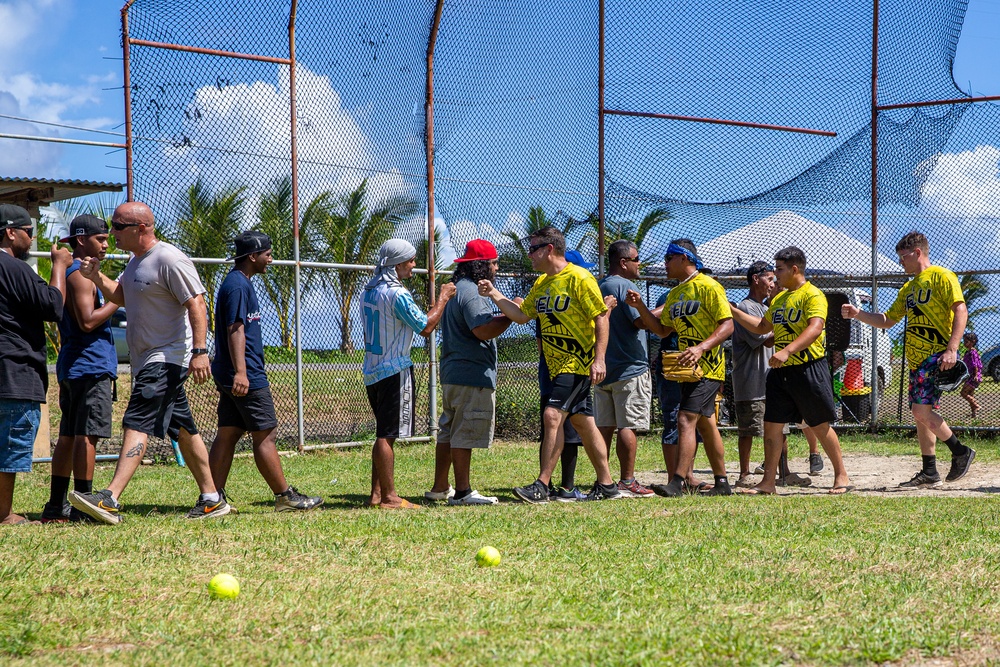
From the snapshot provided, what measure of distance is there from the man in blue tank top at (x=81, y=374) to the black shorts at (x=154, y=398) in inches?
14.4

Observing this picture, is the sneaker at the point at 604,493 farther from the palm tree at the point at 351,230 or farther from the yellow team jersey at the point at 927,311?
the palm tree at the point at 351,230

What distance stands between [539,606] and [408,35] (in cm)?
788

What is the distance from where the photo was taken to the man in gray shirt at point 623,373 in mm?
7238

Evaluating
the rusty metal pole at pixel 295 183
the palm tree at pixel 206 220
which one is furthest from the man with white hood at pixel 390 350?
the rusty metal pole at pixel 295 183

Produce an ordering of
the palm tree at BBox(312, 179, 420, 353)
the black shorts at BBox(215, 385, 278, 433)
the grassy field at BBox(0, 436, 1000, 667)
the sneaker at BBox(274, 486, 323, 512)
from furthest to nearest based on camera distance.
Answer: the palm tree at BBox(312, 179, 420, 353) → the sneaker at BBox(274, 486, 323, 512) → the black shorts at BBox(215, 385, 278, 433) → the grassy field at BBox(0, 436, 1000, 667)

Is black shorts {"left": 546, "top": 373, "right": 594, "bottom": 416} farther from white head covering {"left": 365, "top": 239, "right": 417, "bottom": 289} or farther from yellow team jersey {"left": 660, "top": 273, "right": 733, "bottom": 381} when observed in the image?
white head covering {"left": 365, "top": 239, "right": 417, "bottom": 289}

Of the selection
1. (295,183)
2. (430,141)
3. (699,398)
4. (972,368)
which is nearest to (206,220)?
(295,183)

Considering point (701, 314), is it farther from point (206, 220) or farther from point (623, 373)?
point (206, 220)

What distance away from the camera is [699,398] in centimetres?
693

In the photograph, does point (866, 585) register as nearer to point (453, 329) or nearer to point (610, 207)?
point (453, 329)

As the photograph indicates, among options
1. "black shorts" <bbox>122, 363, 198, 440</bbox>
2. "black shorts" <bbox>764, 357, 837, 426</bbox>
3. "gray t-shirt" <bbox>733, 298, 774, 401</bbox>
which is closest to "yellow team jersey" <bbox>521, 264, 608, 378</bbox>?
"black shorts" <bbox>764, 357, 837, 426</bbox>

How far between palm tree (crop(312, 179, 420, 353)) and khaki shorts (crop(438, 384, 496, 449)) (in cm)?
350

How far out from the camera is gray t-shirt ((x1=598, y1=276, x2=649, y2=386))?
24.2 ft

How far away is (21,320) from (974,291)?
9.18 m
